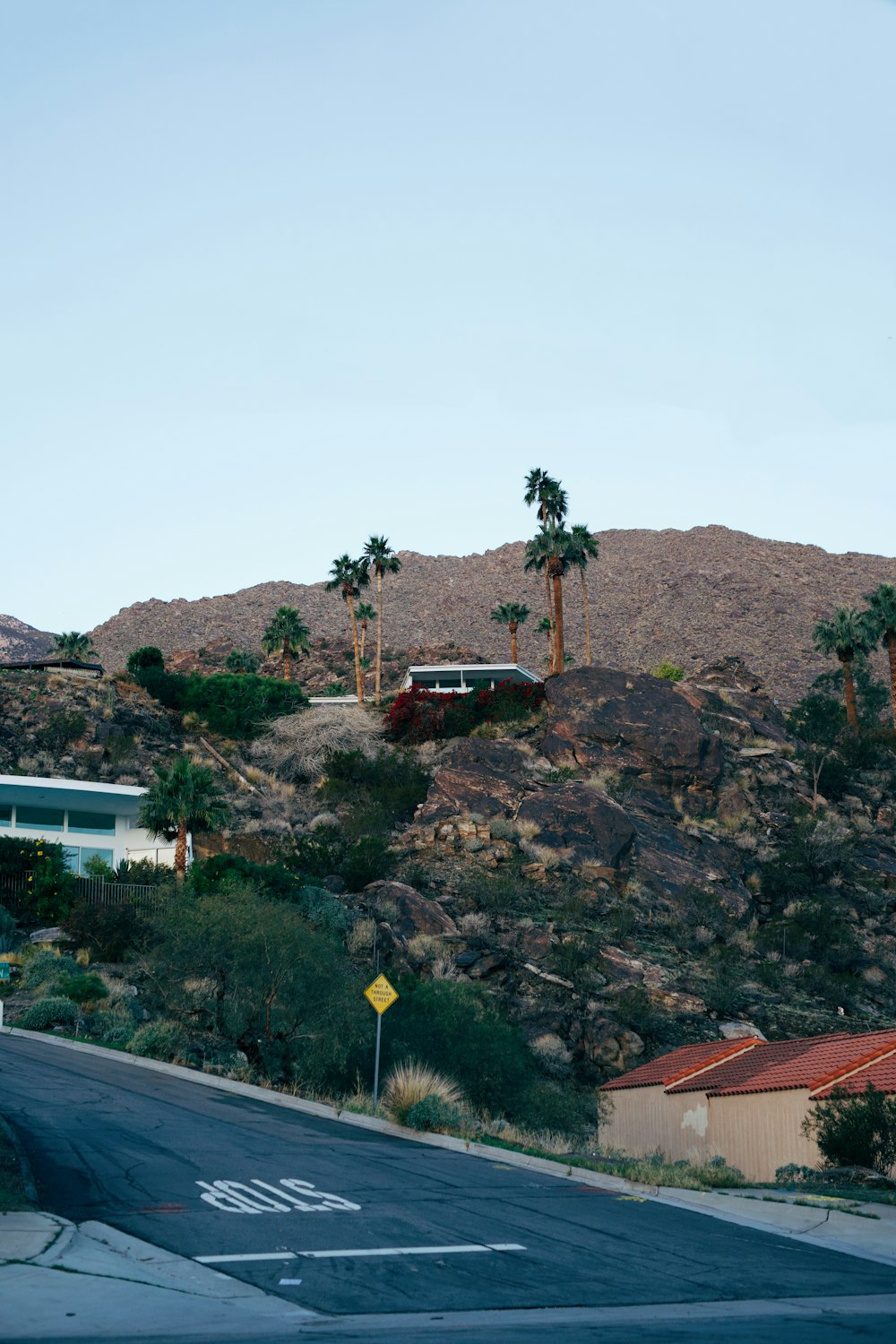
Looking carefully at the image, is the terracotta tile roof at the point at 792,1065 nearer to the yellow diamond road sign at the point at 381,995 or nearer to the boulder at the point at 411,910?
the yellow diamond road sign at the point at 381,995

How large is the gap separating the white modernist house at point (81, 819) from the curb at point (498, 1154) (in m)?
21.1

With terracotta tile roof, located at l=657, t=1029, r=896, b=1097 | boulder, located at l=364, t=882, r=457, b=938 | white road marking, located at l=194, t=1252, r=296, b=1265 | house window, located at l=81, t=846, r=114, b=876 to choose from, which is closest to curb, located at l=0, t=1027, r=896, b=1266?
white road marking, located at l=194, t=1252, r=296, b=1265

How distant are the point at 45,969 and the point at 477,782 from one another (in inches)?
1025

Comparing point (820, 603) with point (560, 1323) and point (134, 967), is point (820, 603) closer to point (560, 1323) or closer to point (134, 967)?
point (134, 967)

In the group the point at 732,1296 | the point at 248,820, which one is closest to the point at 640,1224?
the point at 732,1296

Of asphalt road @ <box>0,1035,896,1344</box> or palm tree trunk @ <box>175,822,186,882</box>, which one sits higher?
palm tree trunk @ <box>175,822,186,882</box>

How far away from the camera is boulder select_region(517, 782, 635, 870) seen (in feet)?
182

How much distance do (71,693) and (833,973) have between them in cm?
4415

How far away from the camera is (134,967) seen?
40.6m

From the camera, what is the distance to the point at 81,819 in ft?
182

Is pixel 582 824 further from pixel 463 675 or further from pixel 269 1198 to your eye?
pixel 269 1198

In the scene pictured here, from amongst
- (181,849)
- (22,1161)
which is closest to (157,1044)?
(22,1161)

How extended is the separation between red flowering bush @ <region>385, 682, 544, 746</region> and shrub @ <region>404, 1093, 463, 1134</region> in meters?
46.2

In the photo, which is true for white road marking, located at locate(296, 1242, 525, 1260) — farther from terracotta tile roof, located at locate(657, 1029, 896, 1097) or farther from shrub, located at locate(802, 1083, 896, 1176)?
terracotta tile roof, located at locate(657, 1029, 896, 1097)
